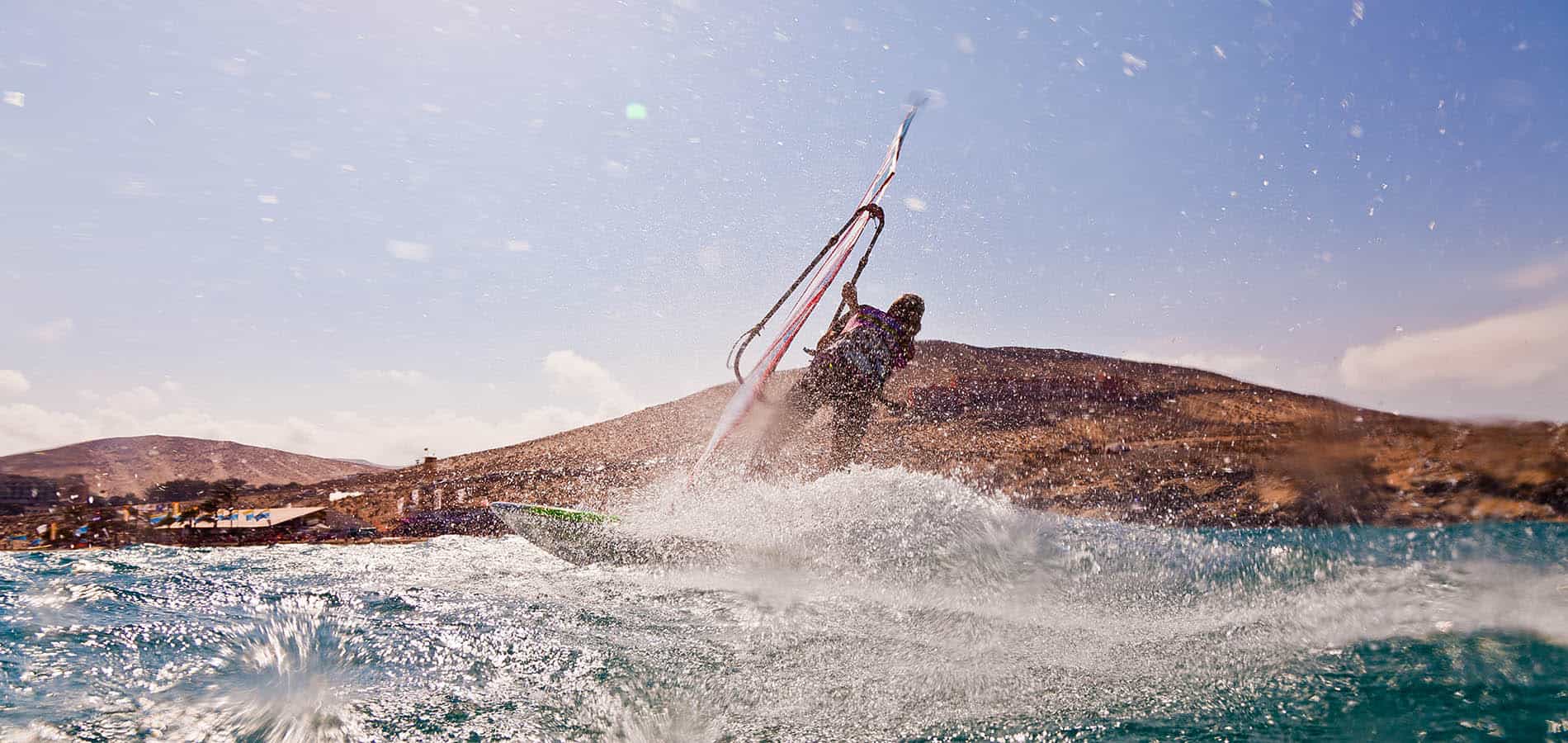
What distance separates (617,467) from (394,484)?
12087 millimetres

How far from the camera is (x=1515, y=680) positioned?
2.65m

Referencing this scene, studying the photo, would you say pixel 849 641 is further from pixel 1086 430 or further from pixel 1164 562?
pixel 1086 430

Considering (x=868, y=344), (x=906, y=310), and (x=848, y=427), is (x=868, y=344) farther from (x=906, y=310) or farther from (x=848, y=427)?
(x=848, y=427)

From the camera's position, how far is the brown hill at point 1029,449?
911 inches

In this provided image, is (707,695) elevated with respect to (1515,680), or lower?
lower

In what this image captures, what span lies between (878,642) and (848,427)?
223 inches

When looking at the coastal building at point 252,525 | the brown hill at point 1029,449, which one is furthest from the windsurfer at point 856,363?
the coastal building at point 252,525

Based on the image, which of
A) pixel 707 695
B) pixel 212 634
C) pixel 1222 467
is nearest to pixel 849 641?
pixel 707 695

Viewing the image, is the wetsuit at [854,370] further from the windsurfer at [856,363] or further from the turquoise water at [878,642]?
the turquoise water at [878,642]

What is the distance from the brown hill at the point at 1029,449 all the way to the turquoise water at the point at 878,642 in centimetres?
271

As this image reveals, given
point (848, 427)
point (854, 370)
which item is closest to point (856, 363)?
point (854, 370)

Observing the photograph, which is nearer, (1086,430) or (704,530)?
(704,530)

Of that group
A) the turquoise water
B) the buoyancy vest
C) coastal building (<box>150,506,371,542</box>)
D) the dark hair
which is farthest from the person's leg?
coastal building (<box>150,506,371,542</box>)

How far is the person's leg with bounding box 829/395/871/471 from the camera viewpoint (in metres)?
9.11
